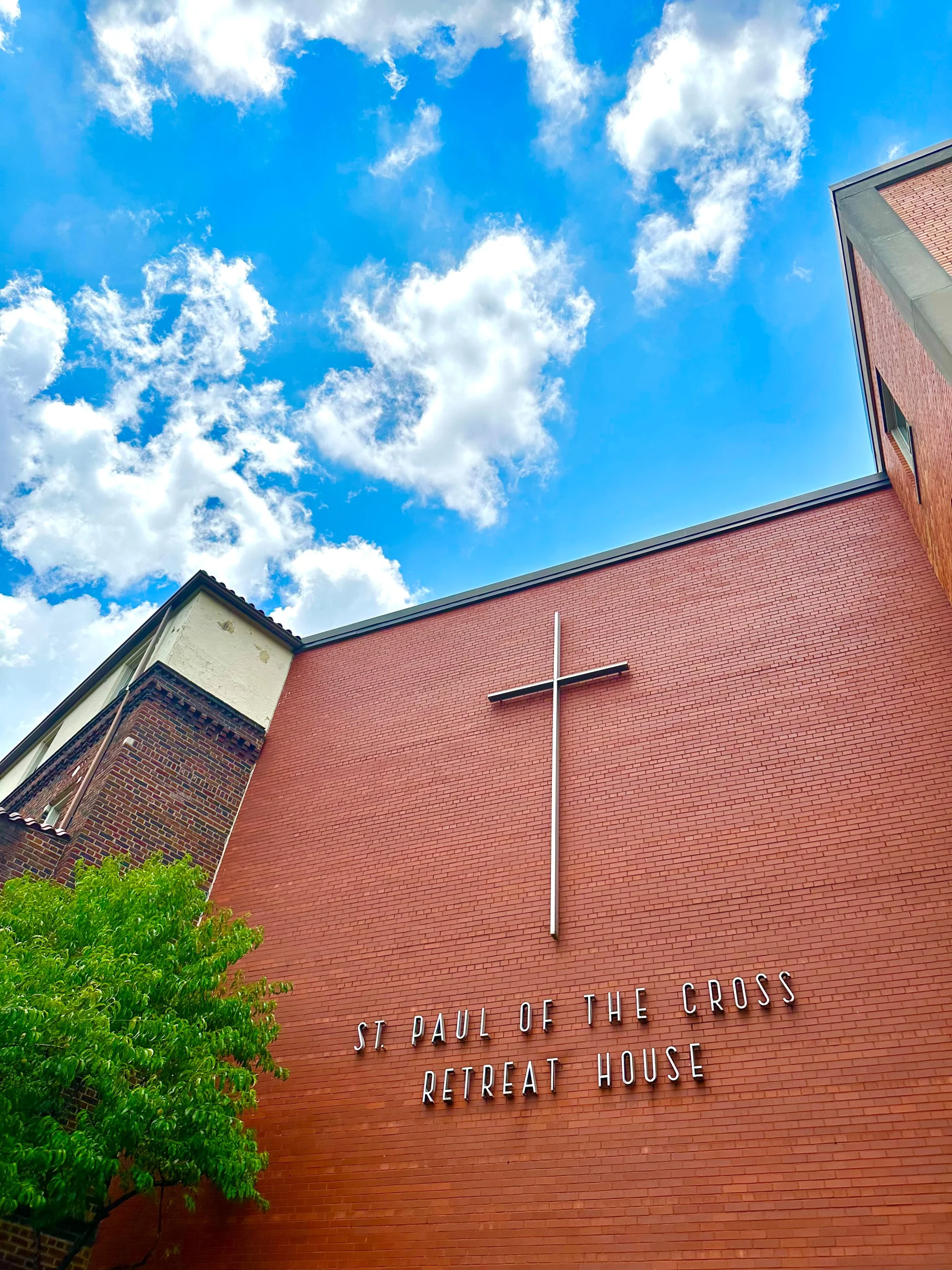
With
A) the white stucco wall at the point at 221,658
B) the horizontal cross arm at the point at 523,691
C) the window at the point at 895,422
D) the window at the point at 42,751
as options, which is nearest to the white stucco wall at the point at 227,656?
the white stucco wall at the point at 221,658

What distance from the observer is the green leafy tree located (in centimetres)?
618

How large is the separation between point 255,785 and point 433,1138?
607cm

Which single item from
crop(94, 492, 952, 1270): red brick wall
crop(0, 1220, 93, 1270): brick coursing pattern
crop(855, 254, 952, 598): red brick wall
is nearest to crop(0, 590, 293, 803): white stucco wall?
crop(94, 492, 952, 1270): red brick wall

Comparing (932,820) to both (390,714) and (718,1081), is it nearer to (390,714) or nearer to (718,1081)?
(718,1081)

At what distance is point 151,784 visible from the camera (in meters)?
11.7

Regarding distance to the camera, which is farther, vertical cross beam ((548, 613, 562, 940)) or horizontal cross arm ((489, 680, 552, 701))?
horizontal cross arm ((489, 680, 552, 701))

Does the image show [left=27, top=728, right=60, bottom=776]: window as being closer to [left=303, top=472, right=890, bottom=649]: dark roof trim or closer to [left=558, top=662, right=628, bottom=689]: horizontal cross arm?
[left=303, top=472, right=890, bottom=649]: dark roof trim

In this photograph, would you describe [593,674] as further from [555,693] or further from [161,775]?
[161,775]

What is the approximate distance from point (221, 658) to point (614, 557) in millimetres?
6296

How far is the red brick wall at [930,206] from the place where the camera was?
8891 mm

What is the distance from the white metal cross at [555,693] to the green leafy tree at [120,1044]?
115 inches

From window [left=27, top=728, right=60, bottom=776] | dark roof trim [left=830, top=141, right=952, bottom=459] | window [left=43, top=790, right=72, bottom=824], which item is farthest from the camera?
window [left=27, top=728, right=60, bottom=776]

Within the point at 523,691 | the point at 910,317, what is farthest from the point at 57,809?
the point at 910,317

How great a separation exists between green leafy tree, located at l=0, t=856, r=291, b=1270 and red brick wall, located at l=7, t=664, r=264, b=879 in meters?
2.35
